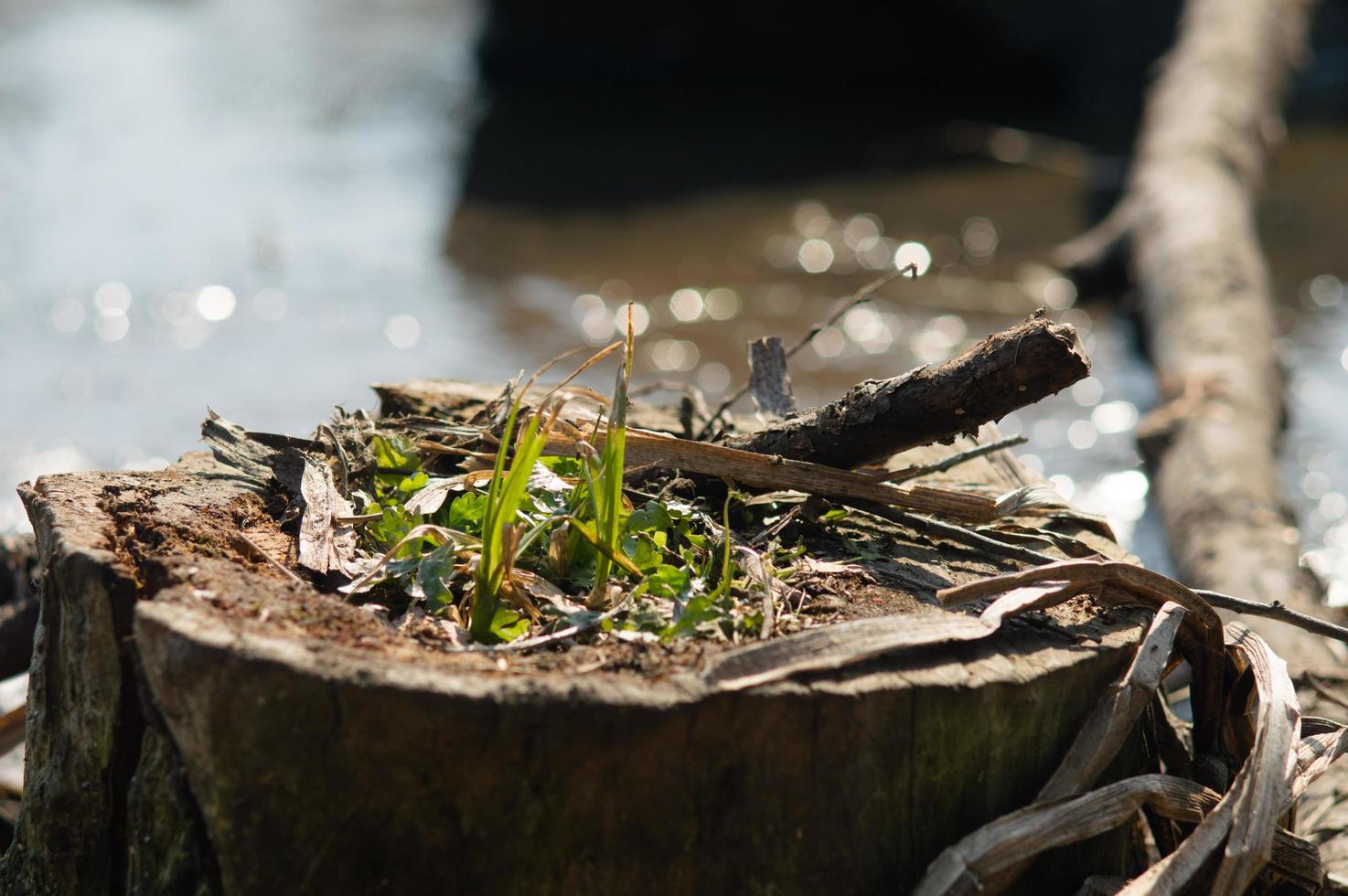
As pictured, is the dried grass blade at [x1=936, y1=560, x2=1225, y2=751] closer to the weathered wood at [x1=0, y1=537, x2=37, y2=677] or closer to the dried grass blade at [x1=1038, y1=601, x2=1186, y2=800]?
the dried grass blade at [x1=1038, y1=601, x2=1186, y2=800]

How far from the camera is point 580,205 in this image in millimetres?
8711

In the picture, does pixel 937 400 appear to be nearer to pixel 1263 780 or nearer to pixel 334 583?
pixel 1263 780

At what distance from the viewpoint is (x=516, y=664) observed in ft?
5.46

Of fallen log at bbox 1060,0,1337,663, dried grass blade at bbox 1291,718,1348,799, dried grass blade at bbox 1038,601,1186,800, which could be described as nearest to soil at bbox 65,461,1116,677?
dried grass blade at bbox 1038,601,1186,800

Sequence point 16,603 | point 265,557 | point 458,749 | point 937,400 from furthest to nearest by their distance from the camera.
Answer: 1. point 16,603
2. point 937,400
3. point 265,557
4. point 458,749

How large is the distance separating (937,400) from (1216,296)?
424 cm

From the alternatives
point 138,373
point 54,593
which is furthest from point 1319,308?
point 54,593

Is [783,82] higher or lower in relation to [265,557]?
higher

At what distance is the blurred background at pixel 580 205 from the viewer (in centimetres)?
593

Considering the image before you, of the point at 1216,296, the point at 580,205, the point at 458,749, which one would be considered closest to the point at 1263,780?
the point at 458,749

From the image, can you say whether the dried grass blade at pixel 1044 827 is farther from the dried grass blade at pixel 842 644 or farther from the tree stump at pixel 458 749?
the dried grass blade at pixel 842 644

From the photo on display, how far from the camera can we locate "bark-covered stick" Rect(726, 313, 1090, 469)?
189 centimetres

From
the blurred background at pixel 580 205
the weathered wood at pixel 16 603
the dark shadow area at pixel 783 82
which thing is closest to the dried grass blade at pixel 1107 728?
the weathered wood at pixel 16 603

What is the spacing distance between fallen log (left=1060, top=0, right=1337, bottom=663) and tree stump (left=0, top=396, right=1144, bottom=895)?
4.59 feet
